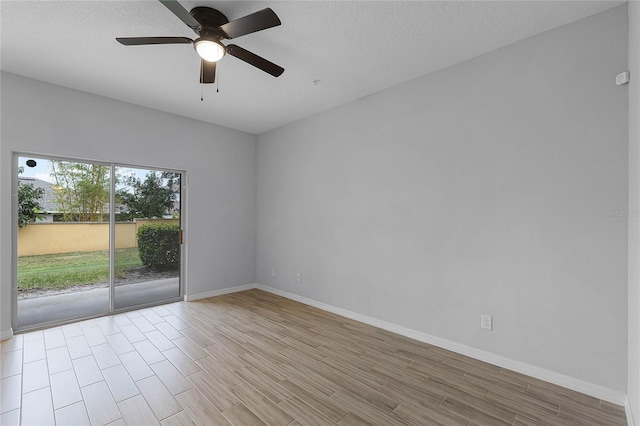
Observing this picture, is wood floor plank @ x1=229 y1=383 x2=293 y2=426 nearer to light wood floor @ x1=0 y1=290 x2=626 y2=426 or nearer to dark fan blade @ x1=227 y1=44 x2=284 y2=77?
light wood floor @ x1=0 y1=290 x2=626 y2=426

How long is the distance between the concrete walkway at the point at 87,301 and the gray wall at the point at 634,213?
508 cm

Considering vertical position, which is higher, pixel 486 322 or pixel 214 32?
pixel 214 32

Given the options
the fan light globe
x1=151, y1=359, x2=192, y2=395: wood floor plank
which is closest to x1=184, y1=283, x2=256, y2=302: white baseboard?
x1=151, y1=359, x2=192, y2=395: wood floor plank

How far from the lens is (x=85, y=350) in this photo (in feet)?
9.29

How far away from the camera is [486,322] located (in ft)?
8.74

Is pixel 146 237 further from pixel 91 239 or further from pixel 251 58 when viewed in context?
pixel 251 58

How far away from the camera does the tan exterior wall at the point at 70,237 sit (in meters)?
3.33

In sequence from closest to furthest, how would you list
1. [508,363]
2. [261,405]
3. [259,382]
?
[261,405] → [259,382] → [508,363]

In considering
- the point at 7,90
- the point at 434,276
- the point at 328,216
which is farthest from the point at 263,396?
the point at 7,90

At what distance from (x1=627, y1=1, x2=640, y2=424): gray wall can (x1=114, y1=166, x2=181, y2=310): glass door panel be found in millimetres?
5048

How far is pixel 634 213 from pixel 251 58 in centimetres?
300

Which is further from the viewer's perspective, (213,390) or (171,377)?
(171,377)

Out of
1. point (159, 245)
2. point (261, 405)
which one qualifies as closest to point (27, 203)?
point (159, 245)

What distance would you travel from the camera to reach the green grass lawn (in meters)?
3.34
